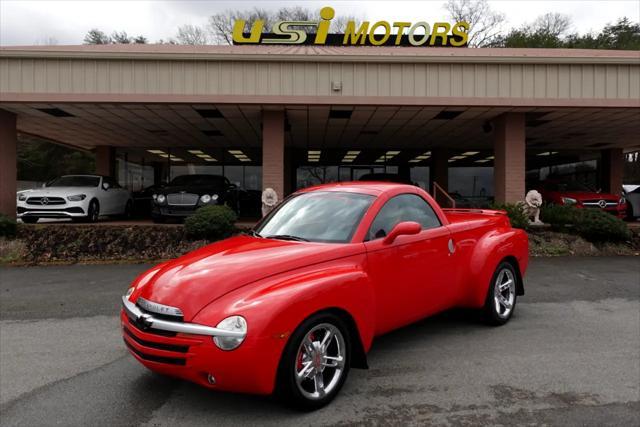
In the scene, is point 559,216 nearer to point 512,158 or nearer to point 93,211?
point 512,158

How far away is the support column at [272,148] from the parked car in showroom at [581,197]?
338 inches

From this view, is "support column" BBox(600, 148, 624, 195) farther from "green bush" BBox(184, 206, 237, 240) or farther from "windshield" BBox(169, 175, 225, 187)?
"green bush" BBox(184, 206, 237, 240)

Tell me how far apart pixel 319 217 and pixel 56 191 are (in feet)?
37.2

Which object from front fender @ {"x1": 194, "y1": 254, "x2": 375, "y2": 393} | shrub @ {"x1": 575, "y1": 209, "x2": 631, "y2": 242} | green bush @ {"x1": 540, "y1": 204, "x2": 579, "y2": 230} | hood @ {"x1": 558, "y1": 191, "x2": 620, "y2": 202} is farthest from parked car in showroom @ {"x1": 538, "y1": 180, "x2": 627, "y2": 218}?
front fender @ {"x1": 194, "y1": 254, "x2": 375, "y2": 393}

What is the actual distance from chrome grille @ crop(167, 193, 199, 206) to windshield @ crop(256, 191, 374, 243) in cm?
889

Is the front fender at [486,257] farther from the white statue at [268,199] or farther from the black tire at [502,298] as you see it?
the white statue at [268,199]

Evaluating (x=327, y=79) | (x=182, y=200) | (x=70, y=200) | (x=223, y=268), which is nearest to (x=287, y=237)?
(x=223, y=268)

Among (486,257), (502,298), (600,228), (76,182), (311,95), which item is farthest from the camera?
(76,182)

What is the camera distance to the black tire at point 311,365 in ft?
9.57

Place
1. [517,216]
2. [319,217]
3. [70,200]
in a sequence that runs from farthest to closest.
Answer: [70,200], [517,216], [319,217]

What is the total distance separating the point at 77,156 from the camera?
44438mm

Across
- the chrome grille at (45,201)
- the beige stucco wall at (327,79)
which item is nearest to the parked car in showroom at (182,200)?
the chrome grille at (45,201)

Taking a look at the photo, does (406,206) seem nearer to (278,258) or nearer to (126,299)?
(278,258)

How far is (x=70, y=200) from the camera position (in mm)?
12453
